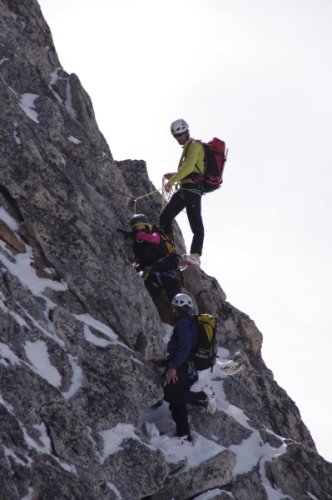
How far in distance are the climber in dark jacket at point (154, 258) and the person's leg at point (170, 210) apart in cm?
190

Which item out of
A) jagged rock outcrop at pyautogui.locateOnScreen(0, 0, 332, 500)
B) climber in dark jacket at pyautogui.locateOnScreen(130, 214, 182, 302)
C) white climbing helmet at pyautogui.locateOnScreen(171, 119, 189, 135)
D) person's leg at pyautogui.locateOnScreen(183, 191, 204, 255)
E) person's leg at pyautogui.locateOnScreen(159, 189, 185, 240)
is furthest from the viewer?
person's leg at pyautogui.locateOnScreen(159, 189, 185, 240)

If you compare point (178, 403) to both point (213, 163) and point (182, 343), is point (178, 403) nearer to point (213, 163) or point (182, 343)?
point (182, 343)

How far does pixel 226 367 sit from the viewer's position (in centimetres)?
2336

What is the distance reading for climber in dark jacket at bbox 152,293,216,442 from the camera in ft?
63.7

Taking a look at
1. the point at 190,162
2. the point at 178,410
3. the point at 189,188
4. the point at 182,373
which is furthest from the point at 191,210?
the point at 178,410

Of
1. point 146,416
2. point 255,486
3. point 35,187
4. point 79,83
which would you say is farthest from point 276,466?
point 79,83

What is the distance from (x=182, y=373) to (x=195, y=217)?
5.70 meters

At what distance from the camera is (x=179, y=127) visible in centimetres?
2416

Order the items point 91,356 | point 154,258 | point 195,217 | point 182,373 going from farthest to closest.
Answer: point 195,217
point 154,258
point 182,373
point 91,356

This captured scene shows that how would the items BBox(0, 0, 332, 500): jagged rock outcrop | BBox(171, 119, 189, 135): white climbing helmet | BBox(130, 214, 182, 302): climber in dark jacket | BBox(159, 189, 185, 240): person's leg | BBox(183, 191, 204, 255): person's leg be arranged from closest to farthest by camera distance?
1. BBox(0, 0, 332, 500): jagged rock outcrop
2. BBox(130, 214, 182, 302): climber in dark jacket
3. BBox(171, 119, 189, 135): white climbing helmet
4. BBox(183, 191, 204, 255): person's leg
5. BBox(159, 189, 185, 240): person's leg

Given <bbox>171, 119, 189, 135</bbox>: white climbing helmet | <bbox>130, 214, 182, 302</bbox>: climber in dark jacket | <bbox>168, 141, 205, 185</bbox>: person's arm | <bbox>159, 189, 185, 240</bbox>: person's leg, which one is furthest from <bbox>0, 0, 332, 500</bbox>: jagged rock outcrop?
<bbox>171, 119, 189, 135</bbox>: white climbing helmet

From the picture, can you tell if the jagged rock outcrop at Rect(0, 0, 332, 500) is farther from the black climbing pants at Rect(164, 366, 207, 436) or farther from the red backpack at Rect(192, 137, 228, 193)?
the red backpack at Rect(192, 137, 228, 193)

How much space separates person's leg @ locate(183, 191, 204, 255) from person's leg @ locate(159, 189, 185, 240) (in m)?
0.18

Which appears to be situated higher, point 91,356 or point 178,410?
point 178,410
